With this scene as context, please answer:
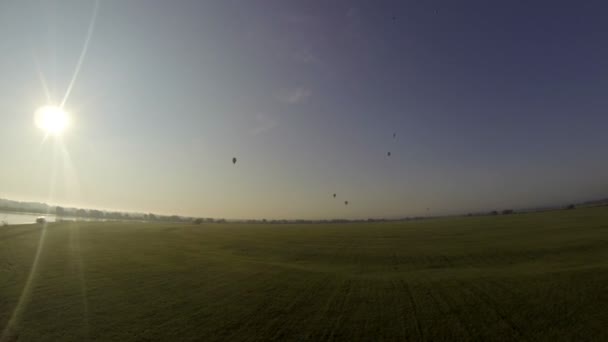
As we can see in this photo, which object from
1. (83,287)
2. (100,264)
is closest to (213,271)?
(83,287)

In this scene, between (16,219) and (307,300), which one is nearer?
(307,300)

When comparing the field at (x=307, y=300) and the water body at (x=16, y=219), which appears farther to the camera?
the water body at (x=16, y=219)

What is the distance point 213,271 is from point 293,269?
21.6 feet

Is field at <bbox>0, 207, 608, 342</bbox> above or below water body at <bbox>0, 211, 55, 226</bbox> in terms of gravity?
below

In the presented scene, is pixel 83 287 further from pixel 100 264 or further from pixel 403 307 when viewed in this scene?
pixel 403 307

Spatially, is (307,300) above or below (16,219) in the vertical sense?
below

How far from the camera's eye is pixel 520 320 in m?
Answer: 11.1

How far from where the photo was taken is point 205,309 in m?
12.8

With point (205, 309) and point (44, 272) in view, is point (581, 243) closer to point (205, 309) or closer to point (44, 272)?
point (205, 309)

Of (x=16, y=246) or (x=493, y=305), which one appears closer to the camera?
(x=493, y=305)

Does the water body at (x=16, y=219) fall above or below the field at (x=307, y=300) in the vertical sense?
above

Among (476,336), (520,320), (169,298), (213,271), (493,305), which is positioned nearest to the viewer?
(476,336)

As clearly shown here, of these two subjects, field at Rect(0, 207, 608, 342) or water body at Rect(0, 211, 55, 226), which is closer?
field at Rect(0, 207, 608, 342)

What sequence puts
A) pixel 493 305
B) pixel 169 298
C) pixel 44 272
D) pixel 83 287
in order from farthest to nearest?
pixel 44 272, pixel 83 287, pixel 169 298, pixel 493 305
